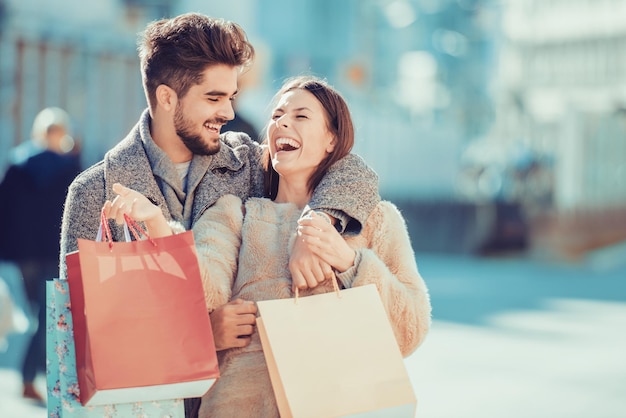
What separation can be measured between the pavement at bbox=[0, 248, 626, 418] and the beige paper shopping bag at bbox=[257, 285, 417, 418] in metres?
4.08

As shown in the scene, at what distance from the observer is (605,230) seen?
838 inches

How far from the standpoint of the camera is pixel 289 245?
3199 mm

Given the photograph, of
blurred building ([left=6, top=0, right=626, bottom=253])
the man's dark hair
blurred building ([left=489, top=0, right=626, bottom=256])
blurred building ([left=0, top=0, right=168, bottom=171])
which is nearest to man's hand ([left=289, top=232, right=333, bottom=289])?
the man's dark hair

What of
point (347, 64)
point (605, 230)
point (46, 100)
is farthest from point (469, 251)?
point (347, 64)

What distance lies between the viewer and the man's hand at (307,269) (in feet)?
9.90

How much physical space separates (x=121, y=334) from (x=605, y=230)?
1946 centimetres

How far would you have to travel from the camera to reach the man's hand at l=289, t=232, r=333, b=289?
9.90 feet

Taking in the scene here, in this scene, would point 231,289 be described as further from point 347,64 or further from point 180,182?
point 347,64

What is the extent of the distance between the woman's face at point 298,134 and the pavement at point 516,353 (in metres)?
3.93

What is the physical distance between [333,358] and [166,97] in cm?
104

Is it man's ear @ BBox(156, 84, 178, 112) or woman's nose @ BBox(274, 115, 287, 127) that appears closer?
woman's nose @ BBox(274, 115, 287, 127)

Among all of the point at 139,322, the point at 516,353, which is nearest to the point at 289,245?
the point at 139,322

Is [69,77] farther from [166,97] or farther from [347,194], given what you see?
[347,194]

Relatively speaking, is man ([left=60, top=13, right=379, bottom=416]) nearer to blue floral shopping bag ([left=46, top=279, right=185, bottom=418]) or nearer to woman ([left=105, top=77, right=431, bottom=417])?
woman ([left=105, top=77, right=431, bottom=417])
